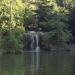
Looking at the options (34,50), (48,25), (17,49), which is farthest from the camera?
(48,25)

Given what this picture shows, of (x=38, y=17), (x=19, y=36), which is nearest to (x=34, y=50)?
(x=19, y=36)

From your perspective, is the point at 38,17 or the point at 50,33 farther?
the point at 38,17

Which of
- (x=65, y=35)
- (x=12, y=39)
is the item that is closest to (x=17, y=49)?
(x=12, y=39)

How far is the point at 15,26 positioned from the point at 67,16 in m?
9.40

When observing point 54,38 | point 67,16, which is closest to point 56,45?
point 54,38

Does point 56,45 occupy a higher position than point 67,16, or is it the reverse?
point 67,16

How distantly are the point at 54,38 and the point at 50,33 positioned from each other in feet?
3.43

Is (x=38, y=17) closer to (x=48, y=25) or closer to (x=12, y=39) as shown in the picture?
(x=48, y=25)

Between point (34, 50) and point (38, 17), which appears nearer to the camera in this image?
point (34, 50)

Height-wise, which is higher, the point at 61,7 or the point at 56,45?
the point at 61,7

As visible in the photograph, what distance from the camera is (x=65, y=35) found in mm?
57969

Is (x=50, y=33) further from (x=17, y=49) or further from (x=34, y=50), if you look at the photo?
(x=17, y=49)

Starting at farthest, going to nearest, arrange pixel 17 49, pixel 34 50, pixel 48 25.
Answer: pixel 48 25
pixel 34 50
pixel 17 49

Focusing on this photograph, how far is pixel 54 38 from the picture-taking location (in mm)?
58500
